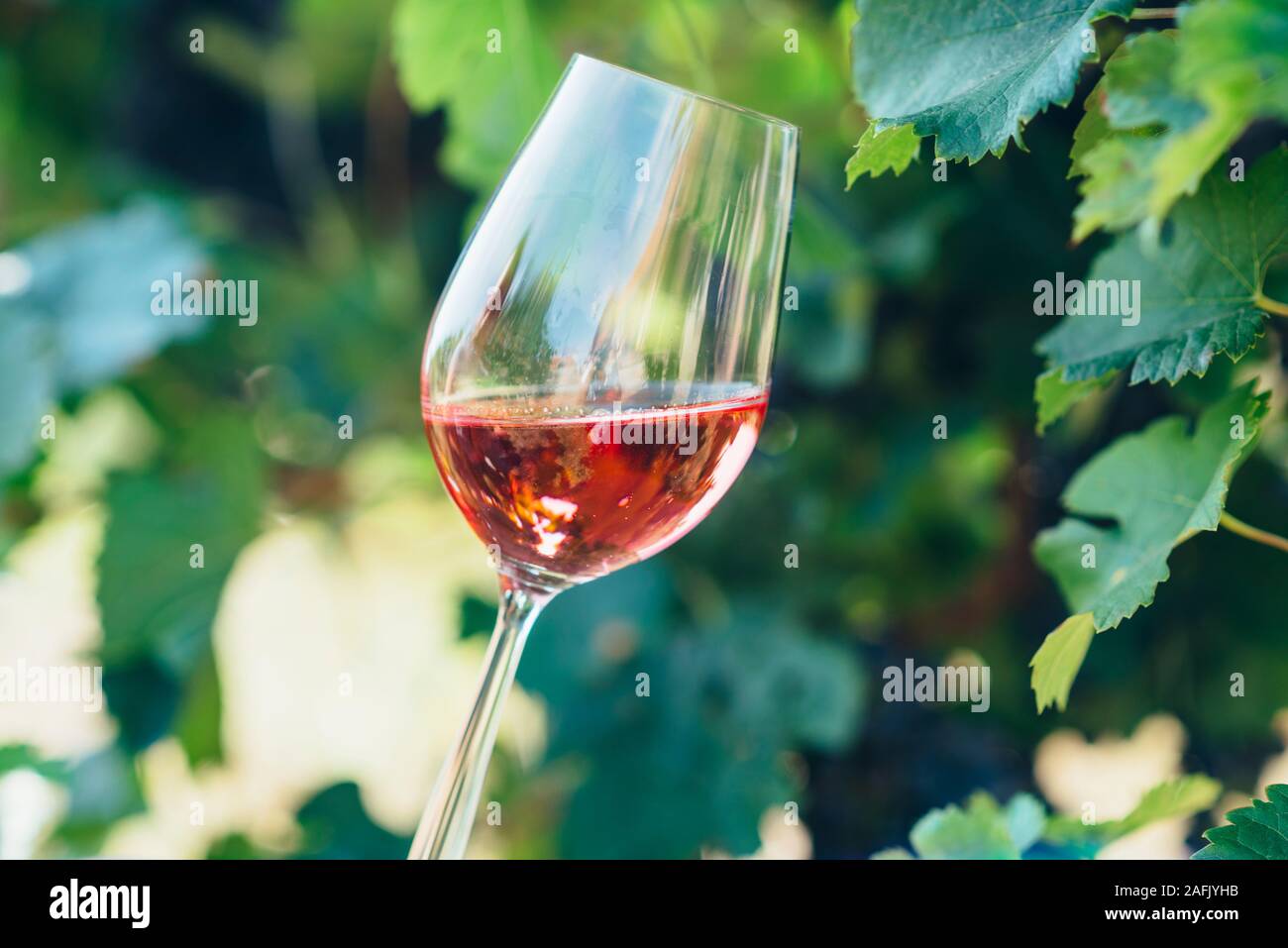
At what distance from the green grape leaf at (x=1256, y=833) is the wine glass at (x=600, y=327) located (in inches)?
8.1

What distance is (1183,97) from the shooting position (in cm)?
25

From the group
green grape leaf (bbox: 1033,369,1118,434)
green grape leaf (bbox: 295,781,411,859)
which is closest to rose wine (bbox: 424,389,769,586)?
green grape leaf (bbox: 1033,369,1118,434)

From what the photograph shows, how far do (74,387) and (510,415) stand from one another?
0.76 metres

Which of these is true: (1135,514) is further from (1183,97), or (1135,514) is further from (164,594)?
(164,594)

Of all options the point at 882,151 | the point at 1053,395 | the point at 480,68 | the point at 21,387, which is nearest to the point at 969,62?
the point at 882,151

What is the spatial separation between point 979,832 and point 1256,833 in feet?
0.30

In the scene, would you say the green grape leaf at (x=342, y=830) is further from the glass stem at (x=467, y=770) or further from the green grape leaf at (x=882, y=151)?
the green grape leaf at (x=882, y=151)

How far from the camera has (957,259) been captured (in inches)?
34.9

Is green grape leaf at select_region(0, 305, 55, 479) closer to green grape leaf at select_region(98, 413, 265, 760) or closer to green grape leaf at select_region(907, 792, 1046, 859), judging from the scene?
green grape leaf at select_region(98, 413, 265, 760)

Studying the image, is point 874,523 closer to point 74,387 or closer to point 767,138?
point 767,138

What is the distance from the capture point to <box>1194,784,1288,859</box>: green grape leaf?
0.35 meters

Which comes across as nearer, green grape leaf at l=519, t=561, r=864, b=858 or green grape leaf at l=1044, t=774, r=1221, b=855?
green grape leaf at l=1044, t=774, r=1221, b=855

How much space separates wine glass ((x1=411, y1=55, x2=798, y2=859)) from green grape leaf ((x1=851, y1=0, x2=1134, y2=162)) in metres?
0.07
